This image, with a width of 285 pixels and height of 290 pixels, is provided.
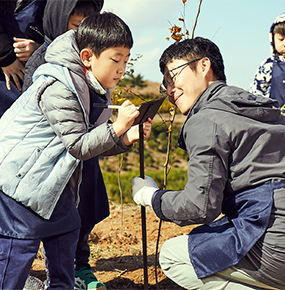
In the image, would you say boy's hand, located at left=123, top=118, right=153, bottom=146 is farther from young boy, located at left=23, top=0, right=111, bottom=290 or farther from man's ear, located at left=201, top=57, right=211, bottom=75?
man's ear, located at left=201, top=57, right=211, bottom=75

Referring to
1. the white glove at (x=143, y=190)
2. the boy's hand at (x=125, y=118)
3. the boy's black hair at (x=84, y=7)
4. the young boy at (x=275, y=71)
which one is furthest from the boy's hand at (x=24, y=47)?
the young boy at (x=275, y=71)

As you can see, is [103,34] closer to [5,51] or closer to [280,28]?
[5,51]

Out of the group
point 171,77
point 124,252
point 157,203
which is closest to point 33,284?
point 124,252

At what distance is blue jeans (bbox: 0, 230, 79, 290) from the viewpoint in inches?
80.7

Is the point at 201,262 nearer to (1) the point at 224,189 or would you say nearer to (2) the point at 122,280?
(1) the point at 224,189

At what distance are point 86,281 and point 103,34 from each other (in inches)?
62.1

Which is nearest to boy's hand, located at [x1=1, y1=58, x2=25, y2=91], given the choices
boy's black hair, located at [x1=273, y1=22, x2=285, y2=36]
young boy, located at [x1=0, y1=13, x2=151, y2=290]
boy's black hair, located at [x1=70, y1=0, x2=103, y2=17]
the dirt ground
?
boy's black hair, located at [x1=70, y1=0, x2=103, y2=17]

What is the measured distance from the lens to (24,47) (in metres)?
2.72

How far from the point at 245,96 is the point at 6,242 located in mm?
1352

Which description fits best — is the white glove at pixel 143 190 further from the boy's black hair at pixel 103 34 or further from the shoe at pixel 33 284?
the shoe at pixel 33 284

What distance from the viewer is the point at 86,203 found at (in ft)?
9.34

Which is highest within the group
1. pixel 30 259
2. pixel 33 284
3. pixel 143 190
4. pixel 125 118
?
pixel 125 118

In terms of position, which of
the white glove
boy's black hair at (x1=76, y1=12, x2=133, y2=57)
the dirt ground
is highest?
boy's black hair at (x1=76, y1=12, x2=133, y2=57)

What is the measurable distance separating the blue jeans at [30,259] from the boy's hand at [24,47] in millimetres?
1220
